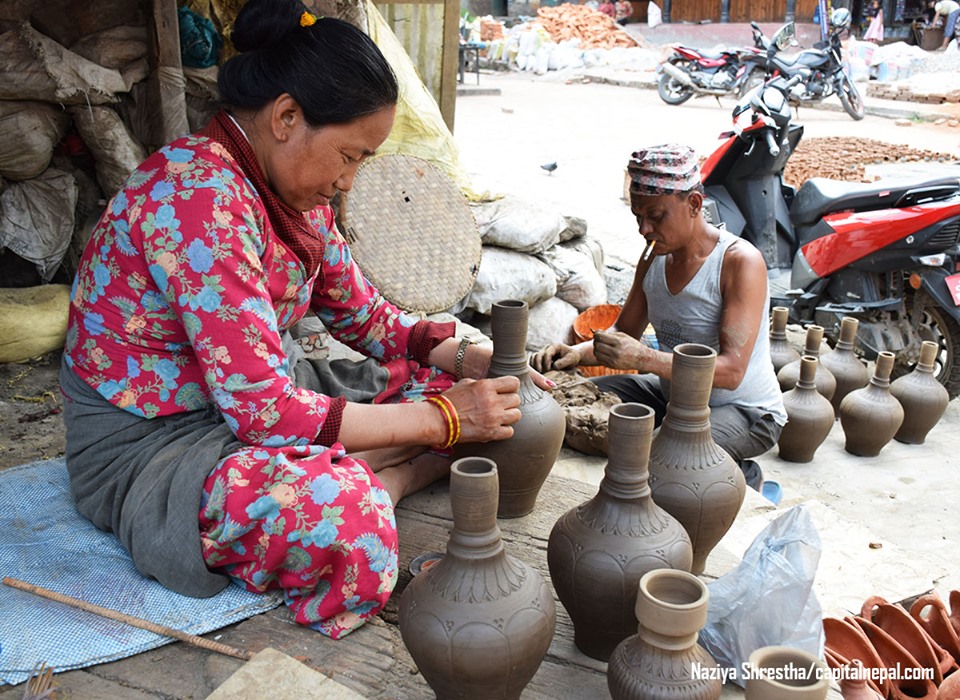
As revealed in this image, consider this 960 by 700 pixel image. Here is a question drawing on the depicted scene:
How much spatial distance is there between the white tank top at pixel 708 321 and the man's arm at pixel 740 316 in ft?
0.26

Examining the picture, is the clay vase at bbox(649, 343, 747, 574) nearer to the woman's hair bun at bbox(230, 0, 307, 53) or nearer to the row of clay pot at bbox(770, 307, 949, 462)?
the woman's hair bun at bbox(230, 0, 307, 53)

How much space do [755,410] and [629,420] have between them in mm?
1451

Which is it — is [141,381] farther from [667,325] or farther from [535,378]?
[667,325]

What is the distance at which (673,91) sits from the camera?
1603cm

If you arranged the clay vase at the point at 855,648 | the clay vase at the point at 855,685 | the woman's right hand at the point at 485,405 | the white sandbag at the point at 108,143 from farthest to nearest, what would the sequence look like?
the white sandbag at the point at 108,143 < the clay vase at the point at 855,648 < the woman's right hand at the point at 485,405 < the clay vase at the point at 855,685

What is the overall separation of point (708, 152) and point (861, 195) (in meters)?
5.68

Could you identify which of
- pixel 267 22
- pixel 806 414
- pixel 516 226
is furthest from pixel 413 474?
pixel 516 226

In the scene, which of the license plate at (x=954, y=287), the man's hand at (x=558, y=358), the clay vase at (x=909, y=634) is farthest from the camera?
the license plate at (x=954, y=287)

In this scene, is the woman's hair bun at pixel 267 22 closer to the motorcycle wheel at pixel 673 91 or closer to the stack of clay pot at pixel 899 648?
the stack of clay pot at pixel 899 648

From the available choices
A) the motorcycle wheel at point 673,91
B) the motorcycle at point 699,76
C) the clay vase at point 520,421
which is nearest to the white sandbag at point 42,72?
the clay vase at point 520,421

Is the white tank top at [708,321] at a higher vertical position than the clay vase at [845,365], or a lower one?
higher

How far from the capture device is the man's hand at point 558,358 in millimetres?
3156

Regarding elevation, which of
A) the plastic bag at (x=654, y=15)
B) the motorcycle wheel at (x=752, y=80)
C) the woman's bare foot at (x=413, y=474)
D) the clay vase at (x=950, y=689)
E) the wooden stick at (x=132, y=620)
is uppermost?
the plastic bag at (x=654, y=15)

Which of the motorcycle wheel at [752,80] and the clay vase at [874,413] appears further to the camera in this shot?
the motorcycle wheel at [752,80]
